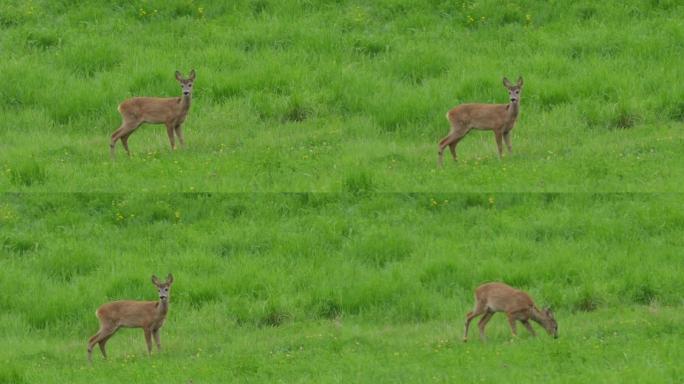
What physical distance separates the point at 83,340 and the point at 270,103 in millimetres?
7671

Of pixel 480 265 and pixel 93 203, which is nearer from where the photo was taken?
pixel 480 265

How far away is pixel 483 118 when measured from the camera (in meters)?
28.0

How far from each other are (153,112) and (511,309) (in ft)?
25.7

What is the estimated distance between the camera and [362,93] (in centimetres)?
3150

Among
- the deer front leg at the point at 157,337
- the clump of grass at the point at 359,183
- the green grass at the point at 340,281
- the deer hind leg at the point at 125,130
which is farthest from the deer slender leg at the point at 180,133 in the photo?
the deer front leg at the point at 157,337

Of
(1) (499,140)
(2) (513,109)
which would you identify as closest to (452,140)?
(1) (499,140)

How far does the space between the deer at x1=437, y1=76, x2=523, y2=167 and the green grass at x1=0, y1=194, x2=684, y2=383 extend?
3.34 ft

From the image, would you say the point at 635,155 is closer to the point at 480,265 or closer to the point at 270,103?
the point at 480,265

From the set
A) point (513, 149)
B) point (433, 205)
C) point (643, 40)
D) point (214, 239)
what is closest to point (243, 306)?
point (214, 239)

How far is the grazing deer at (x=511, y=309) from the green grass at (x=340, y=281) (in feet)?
0.70

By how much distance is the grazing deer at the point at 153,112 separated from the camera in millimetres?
28484

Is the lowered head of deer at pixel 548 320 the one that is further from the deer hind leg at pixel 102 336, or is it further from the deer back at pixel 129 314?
the deer hind leg at pixel 102 336

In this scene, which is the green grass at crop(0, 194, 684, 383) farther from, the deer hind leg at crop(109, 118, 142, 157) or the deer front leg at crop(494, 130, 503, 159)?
the deer hind leg at crop(109, 118, 142, 157)

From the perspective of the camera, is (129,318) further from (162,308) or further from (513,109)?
(513,109)
